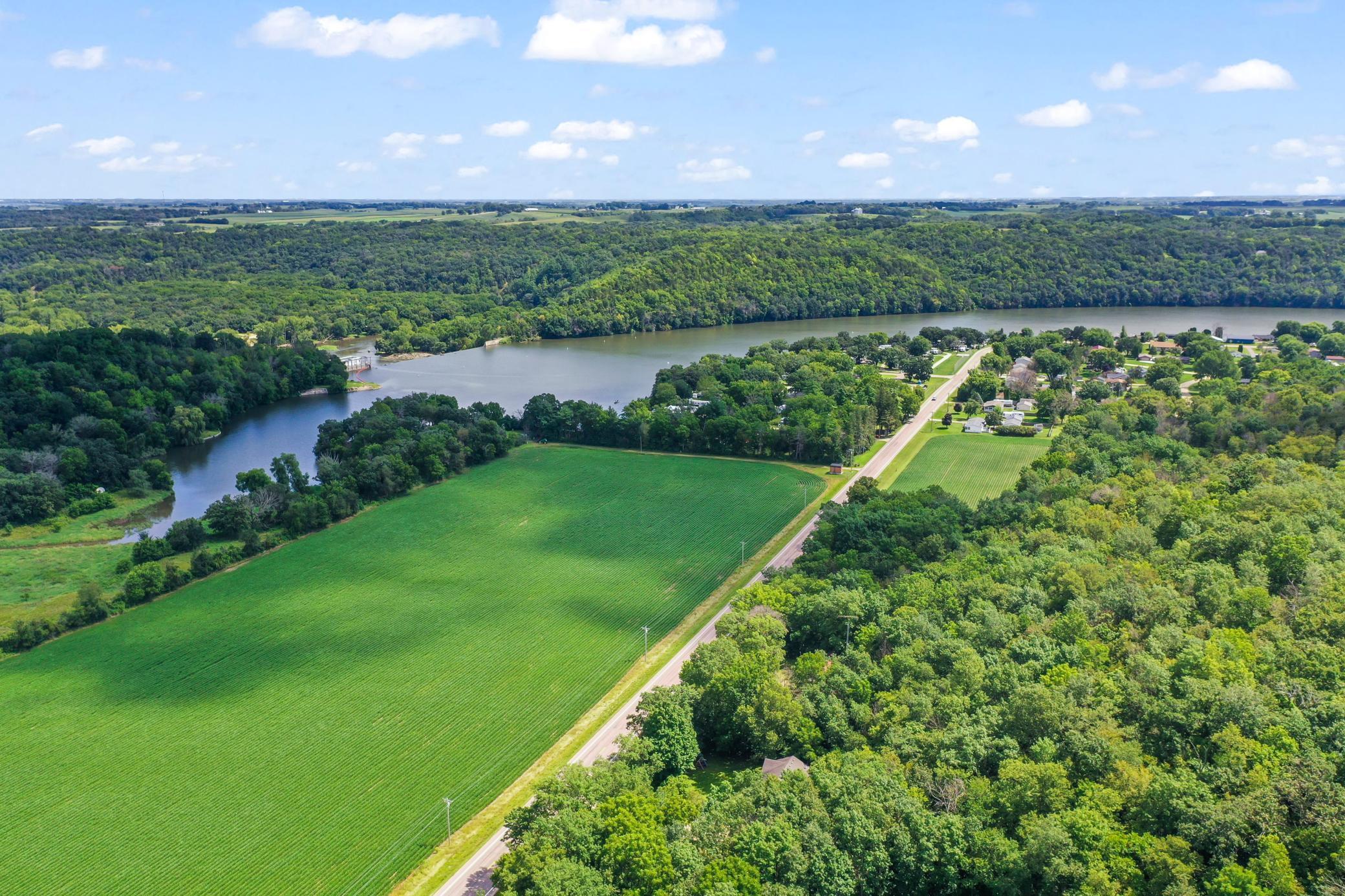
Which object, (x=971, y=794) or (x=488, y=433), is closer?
(x=971, y=794)

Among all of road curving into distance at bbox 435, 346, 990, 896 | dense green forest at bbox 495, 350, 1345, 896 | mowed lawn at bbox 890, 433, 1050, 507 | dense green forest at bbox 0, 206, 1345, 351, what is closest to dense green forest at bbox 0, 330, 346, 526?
dense green forest at bbox 0, 206, 1345, 351

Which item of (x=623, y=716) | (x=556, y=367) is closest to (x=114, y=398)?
(x=556, y=367)

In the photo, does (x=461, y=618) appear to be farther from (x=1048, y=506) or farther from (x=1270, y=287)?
(x=1270, y=287)

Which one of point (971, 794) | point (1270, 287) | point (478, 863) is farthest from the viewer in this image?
point (1270, 287)

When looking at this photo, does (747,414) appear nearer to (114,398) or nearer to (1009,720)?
(1009,720)

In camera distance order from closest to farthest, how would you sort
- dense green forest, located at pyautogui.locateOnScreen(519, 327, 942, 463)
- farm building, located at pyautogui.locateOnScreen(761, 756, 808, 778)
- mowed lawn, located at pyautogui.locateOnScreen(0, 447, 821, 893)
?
mowed lawn, located at pyautogui.locateOnScreen(0, 447, 821, 893), farm building, located at pyautogui.locateOnScreen(761, 756, 808, 778), dense green forest, located at pyautogui.locateOnScreen(519, 327, 942, 463)

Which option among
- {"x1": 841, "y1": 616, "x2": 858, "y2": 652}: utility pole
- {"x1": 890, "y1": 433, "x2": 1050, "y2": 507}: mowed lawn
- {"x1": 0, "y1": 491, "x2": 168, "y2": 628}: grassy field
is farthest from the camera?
{"x1": 890, "y1": 433, "x2": 1050, "y2": 507}: mowed lawn

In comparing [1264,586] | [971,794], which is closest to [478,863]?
[971,794]

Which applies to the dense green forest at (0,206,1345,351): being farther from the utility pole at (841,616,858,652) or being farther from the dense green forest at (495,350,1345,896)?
the utility pole at (841,616,858,652)
